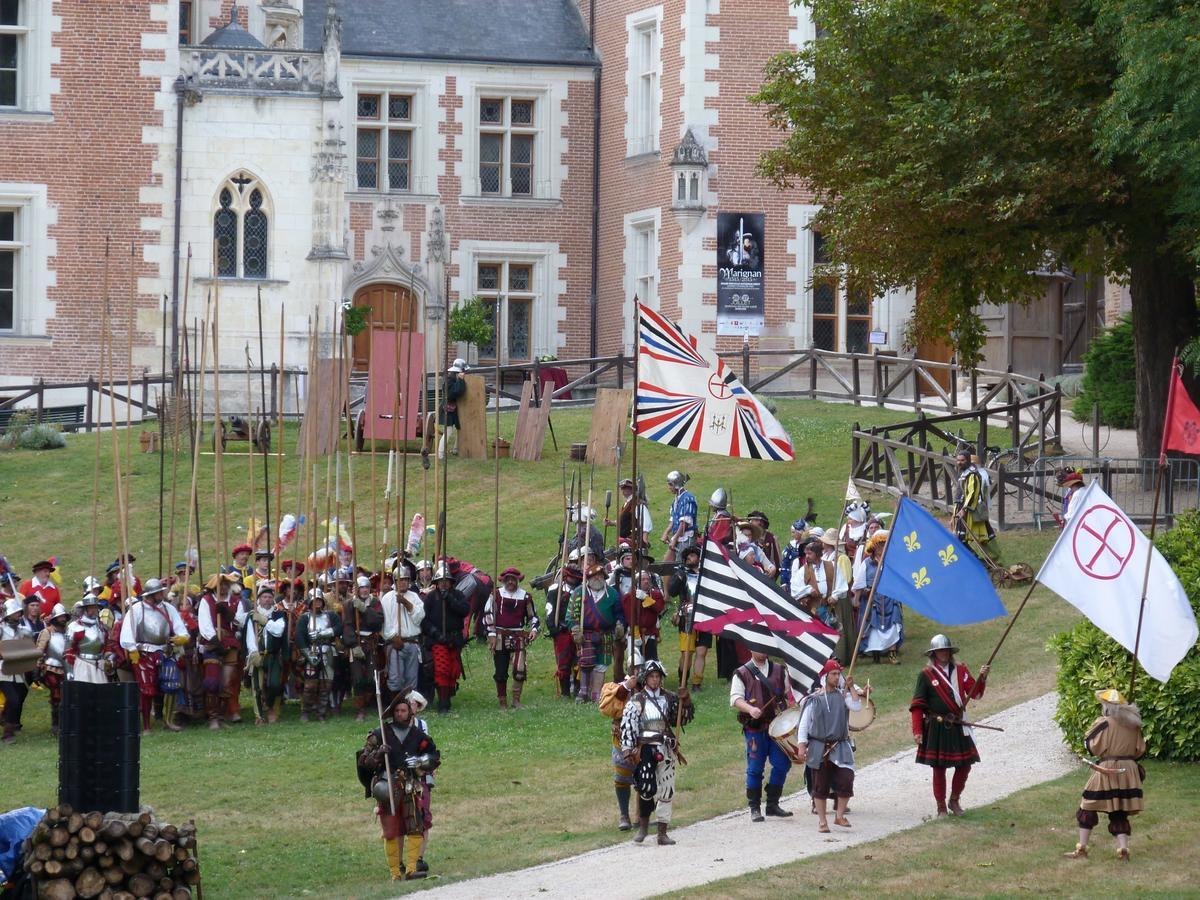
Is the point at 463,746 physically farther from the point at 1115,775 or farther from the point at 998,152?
the point at 998,152

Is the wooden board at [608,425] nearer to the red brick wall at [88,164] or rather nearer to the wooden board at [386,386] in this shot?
the wooden board at [386,386]

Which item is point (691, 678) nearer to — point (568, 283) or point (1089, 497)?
point (1089, 497)

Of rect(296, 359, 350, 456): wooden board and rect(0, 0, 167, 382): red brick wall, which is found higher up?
rect(0, 0, 167, 382): red brick wall

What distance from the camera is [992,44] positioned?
23.9 meters

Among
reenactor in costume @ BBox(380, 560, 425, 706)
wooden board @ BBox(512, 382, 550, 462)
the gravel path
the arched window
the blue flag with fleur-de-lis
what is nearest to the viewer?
the gravel path

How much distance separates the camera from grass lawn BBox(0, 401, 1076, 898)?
1500 centimetres

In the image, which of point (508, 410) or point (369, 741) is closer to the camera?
point (369, 741)

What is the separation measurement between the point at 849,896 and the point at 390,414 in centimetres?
1770

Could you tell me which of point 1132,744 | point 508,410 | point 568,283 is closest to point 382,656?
point 1132,744

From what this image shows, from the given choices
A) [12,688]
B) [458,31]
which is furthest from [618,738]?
[458,31]

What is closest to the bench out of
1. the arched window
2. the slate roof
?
the arched window

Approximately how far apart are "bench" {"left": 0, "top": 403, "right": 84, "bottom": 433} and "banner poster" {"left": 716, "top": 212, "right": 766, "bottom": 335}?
12.2m

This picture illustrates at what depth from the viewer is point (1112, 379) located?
32.7 meters

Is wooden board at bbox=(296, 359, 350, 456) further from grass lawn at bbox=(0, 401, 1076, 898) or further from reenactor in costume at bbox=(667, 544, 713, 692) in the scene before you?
reenactor in costume at bbox=(667, 544, 713, 692)
